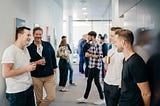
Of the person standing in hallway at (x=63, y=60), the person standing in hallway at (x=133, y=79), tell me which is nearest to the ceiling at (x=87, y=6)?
the person standing in hallway at (x=63, y=60)

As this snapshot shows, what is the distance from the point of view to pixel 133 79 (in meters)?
2.22

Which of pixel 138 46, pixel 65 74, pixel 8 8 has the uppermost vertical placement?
pixel 8 8

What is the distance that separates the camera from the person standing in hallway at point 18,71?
279cm

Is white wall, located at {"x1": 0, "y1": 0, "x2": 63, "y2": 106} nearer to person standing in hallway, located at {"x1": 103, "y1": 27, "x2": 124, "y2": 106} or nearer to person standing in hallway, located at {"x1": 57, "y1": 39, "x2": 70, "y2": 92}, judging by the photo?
person standing in hallway, located at {"x1": 57, "y1": 39, "x2": 70, "y2": 92}

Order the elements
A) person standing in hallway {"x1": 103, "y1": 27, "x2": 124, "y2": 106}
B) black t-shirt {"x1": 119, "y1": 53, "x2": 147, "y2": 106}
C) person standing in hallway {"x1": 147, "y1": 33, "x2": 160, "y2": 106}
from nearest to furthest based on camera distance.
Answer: person standing in hallway {"x1": 147, "y1": 33, "x2": 160, "y2": 106}, black t-shirt {"x1": 119, "y1": 53, "x2": 147, "y2": 106}, person standing in hallway {"x1": 103, "y1": 27, "x2": 124, "y2": 106}

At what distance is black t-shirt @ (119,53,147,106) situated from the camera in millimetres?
2152

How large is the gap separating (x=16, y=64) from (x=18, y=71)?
120 millimetres

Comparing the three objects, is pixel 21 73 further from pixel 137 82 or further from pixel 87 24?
pixel 87 24

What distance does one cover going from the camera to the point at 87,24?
1597 cm

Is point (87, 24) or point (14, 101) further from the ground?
point (87, 24)

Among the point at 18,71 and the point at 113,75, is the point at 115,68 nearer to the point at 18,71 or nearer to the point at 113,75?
the point at 113,75

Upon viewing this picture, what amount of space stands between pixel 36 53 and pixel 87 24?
12264 mm

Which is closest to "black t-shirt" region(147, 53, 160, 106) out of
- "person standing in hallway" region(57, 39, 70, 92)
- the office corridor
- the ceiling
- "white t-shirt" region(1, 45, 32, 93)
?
"white t-shirt" region(1, 45, 32, 93)

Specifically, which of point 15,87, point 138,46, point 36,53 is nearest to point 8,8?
point 36,53
